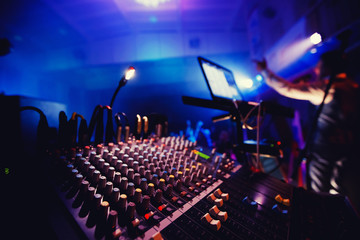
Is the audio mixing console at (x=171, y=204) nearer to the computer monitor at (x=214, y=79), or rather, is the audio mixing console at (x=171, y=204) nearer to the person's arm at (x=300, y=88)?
the computer monitor at (x=214, y=79)

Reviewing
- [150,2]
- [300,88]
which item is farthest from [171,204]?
[150,2]

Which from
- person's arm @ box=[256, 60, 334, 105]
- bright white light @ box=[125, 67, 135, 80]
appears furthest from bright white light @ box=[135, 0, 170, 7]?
bright white light @ box=[125, 67, 135, 80]

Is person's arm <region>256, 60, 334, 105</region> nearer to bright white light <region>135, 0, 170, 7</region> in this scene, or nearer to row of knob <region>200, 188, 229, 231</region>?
row of knob <region>200, 188, 229, 231</region>

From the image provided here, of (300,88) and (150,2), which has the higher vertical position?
(150,2)

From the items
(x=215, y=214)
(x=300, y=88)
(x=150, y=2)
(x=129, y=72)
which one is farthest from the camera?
(x=150, y=2)

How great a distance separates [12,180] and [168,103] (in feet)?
7.63

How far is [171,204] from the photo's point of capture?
488 mm

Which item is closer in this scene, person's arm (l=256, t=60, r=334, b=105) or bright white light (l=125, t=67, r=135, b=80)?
bright white light (l=125, t=67, r=135, b=80)

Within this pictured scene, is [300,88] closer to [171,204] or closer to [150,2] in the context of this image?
[171,204]

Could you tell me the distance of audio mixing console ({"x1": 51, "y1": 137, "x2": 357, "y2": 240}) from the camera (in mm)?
379

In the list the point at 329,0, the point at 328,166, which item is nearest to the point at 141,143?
the point at 328,166

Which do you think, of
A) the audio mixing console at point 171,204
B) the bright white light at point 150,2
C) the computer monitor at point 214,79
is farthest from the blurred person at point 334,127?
the bright white light at point 150,2

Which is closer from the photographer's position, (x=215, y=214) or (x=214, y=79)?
(x=215, y=214)

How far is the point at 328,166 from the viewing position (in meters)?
1.67
